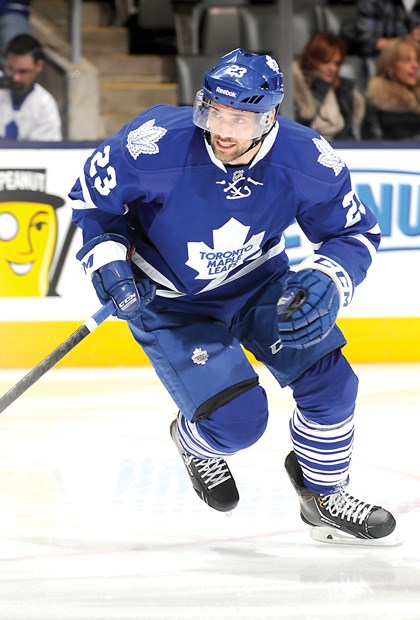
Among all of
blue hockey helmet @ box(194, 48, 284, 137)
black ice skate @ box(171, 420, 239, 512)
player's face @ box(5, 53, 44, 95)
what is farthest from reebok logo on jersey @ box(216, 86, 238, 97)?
player's face @ box(5, 53, 44, 95)

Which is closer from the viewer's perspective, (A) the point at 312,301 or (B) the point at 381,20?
(A) the point at 312,301

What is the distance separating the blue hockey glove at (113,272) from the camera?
2.70 m

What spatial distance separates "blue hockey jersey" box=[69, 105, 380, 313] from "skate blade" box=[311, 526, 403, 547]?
0.58 meters

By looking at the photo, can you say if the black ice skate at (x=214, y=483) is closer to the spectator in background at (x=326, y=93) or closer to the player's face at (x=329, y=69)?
the spectator in background at (x=326, y=93)

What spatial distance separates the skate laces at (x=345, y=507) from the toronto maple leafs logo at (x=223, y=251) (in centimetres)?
57

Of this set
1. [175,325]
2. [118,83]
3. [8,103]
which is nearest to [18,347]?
[8,103]

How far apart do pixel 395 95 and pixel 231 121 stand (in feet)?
11.1

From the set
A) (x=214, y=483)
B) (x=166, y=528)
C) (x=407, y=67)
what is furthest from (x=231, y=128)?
(x=407, y=67)

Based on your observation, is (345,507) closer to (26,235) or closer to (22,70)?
(26,235)

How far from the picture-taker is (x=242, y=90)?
2572 mm

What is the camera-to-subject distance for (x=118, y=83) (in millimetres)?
6508

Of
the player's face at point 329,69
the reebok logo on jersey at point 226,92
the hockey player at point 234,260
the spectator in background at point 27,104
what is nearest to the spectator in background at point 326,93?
the player's face at point 329,69

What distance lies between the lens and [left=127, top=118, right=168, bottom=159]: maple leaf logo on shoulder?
8.75 ft

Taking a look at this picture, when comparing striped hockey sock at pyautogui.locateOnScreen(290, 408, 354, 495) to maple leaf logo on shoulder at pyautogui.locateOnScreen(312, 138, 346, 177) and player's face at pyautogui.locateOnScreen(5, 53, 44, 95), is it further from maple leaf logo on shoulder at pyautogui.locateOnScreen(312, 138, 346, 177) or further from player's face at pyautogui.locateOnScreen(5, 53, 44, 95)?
player's face at pyautogui.locateOnScreen(5, 53, 44, 95)
